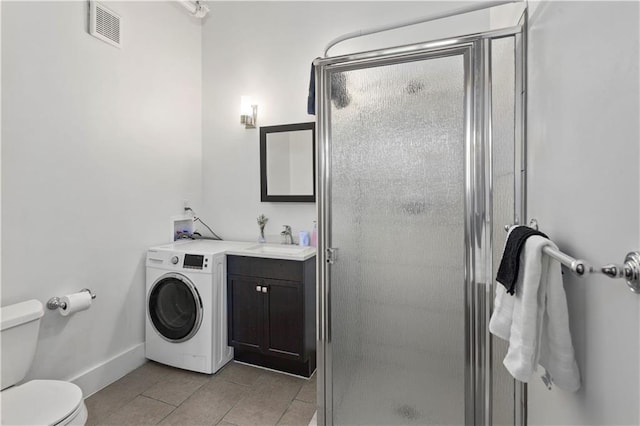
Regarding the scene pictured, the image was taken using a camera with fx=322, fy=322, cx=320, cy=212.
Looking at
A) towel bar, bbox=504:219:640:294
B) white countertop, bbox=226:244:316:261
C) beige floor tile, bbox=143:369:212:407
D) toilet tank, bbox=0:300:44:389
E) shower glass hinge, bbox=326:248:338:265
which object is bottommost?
beige floor tile, bbox=143:369:212:407

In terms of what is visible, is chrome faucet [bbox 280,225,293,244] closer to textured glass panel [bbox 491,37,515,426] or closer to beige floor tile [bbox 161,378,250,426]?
beige floor tile [bbox 161,378,250,426]

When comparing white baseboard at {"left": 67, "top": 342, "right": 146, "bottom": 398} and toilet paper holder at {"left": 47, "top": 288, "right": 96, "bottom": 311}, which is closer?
toilet paper holder at {"left": 47, "top": 288, "right": 96, "bottom": 311}

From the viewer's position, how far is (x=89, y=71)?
210cm

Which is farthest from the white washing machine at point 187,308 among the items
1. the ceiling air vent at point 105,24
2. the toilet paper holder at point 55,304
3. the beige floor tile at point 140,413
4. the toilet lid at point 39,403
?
the ceiling air vent at point 105,24

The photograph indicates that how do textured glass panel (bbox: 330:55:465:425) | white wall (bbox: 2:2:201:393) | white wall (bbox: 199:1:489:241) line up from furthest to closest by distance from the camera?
white wall (bbox: 199:1:489:241) < white wall (bbox: 2:2:201:393) < textured glass panel (bbox: 330:55:465:425)

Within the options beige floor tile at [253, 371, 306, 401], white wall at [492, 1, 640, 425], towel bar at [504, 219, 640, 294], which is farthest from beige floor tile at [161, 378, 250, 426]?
towel bar at [504, 219, 640, 294]

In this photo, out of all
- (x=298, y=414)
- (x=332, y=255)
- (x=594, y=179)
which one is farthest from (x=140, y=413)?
(x=594, y=179)

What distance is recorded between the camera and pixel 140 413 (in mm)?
1933

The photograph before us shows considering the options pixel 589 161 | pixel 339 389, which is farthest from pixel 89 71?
pixel 589 161

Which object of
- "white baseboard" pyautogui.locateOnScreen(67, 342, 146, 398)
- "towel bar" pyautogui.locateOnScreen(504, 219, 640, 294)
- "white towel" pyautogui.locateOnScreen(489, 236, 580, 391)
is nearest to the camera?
"towel bar" pyautogui.locateOnScreen(504, 219, 640, 294)

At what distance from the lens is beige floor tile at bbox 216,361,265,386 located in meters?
2.31

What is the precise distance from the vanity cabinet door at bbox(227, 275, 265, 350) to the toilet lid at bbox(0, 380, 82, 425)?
3.58ft

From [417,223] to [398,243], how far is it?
0.13 metres

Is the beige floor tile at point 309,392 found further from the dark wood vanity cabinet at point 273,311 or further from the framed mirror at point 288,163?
the framed mirror at point 288,163
